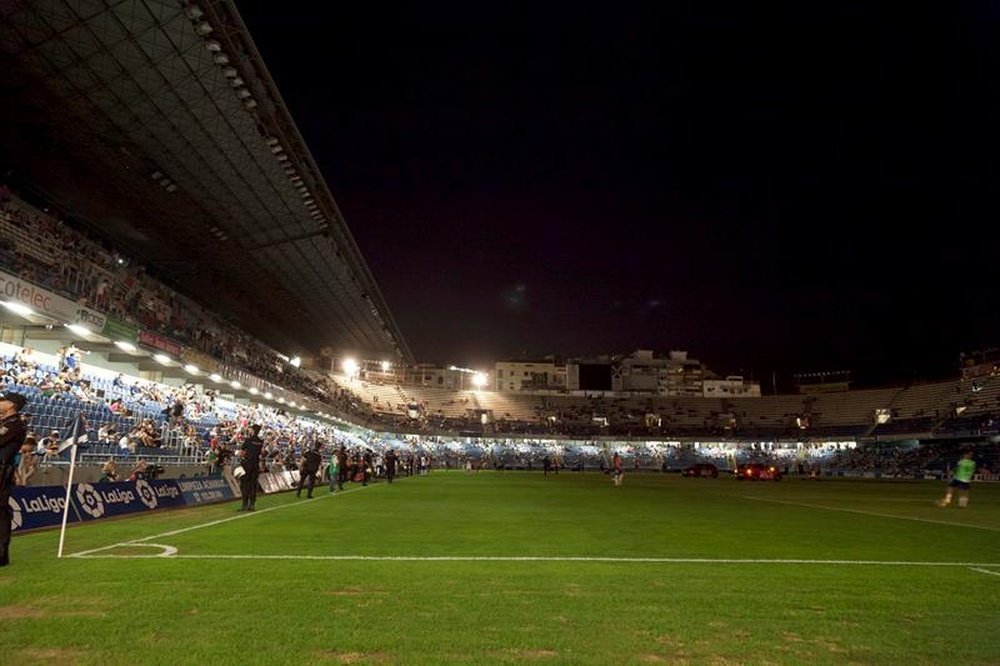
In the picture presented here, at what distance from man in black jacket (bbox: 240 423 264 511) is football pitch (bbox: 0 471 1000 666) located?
3.91m

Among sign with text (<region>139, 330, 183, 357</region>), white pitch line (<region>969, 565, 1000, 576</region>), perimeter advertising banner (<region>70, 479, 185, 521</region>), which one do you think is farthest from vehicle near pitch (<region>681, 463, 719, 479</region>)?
white pitch line (<region>969, 565, 1000, 576</region>)

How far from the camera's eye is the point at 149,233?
3031 centimetres

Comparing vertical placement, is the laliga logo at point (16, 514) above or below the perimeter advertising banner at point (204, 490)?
above

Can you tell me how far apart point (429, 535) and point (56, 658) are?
24.4ft

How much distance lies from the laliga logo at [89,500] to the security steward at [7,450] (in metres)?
5.94

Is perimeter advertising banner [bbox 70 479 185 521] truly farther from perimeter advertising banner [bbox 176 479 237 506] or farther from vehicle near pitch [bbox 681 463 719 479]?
vehicle near pitch [bbox 681 463 719 479]

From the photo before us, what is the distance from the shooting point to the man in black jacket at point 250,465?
626 inches

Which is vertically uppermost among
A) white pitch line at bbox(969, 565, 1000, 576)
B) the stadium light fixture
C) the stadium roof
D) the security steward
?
the stadium roof

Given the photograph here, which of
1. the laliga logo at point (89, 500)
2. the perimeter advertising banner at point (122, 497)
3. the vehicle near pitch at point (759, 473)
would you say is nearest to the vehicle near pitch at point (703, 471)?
the vehicle near pitch at point (759, 473)

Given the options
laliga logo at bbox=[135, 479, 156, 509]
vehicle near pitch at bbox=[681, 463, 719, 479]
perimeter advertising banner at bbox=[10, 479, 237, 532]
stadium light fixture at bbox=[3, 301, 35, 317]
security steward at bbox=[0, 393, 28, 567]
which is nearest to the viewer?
security steward at bbox=[0, 393, 28, 567]

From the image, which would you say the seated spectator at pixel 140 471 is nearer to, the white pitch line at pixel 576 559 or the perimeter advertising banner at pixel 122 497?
the perimeter advertising banner at pixel 122 497

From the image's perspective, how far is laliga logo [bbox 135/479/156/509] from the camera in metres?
15.3

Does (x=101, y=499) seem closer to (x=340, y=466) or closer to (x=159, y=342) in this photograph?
(x=159, y=342)

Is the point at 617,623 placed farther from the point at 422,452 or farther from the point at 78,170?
the point at 422,452
